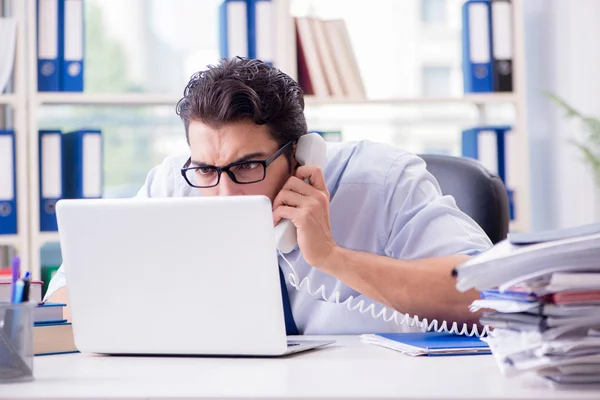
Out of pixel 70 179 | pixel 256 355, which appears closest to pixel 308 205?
pixel 256 355

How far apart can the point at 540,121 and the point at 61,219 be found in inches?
92.0

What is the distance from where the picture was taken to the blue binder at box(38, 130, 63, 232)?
2.69 metres

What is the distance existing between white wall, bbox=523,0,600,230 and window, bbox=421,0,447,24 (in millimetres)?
583

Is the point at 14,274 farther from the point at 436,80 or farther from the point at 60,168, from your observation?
the point at 436,80

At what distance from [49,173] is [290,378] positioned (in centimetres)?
199

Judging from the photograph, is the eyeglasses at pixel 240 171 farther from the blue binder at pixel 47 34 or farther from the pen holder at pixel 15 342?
the blue binder at pixel 47 34

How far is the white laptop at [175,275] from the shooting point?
1024 millimetres

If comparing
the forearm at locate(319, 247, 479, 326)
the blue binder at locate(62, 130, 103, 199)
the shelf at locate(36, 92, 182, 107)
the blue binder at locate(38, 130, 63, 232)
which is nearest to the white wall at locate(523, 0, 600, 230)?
the shelf at locate(36, 92, 182, 107)

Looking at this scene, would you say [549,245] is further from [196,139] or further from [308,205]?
[196,139]

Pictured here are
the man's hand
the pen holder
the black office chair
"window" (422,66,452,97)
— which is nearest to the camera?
the pen holder

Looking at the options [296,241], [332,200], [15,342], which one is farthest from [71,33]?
[15,342]

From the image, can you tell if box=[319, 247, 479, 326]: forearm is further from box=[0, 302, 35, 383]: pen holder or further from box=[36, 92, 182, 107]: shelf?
box=[36, 92, 182, 107]: shelf

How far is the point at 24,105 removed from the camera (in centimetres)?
270

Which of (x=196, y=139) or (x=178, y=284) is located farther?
(x=196, y=139)
